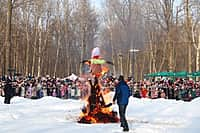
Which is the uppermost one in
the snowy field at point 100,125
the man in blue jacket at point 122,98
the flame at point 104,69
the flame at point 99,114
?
the flame at point 104,69

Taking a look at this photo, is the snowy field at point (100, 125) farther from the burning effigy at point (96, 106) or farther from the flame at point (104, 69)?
the flame at point (104, 69)

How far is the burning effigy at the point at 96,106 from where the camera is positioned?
1667cm

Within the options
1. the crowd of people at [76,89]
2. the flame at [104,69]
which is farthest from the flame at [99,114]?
the crowd of people at [76,89]

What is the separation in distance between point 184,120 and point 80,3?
150 ft

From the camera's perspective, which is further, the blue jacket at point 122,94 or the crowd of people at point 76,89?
the crowd of people at point 76,89

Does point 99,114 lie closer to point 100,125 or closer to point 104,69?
point 100,125

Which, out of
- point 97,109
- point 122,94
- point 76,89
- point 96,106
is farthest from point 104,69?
point 76,89

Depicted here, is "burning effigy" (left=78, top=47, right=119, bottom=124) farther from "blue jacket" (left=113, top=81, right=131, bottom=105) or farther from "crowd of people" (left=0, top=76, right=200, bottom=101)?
"crowd of people" (left=0, top=76, right=200, bottom=101)

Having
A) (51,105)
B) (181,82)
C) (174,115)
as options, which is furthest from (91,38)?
(174,115)

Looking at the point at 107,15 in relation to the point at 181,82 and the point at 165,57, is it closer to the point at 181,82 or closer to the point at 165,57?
the point at 165,57

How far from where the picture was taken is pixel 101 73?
56.3 feet

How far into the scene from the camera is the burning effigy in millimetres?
16667

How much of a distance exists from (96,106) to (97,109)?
13 cm

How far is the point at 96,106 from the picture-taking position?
1683 cm
